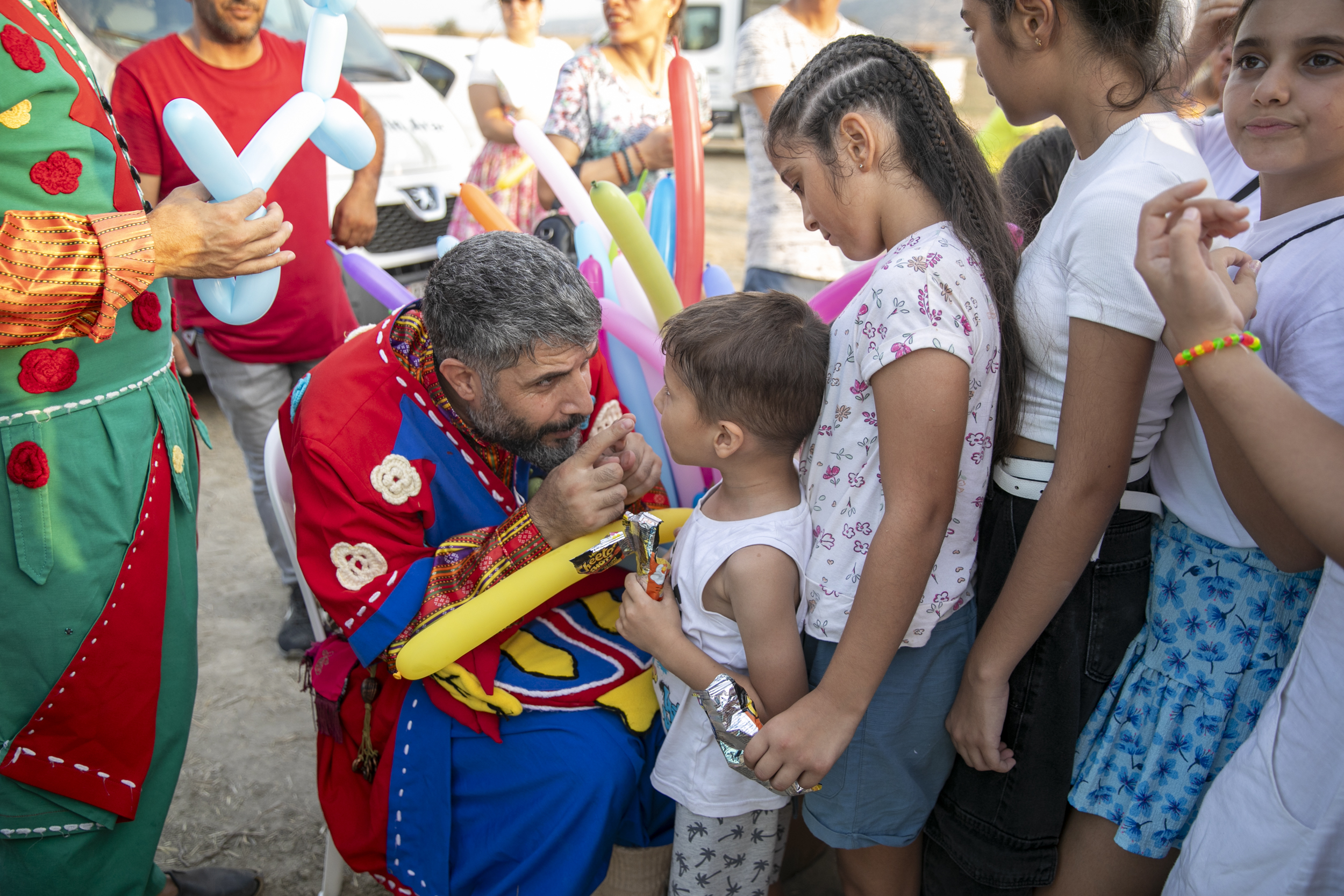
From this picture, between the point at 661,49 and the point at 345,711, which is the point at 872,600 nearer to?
the point at 345,711

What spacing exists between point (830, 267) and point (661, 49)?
110cm

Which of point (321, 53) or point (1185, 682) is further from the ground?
point (321, 53)

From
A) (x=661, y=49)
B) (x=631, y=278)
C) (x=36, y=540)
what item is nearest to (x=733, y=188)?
(x=661, y=49)

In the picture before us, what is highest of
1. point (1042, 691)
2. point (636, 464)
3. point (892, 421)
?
point (892, 421)

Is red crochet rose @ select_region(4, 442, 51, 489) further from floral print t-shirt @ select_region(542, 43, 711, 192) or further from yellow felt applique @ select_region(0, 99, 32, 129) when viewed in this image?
floral print t-shirt @ select_region(542, 43, 711, 192)

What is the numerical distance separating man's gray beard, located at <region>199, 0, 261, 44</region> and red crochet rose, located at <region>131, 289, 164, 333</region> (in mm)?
1478

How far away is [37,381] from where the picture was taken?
1.38 m

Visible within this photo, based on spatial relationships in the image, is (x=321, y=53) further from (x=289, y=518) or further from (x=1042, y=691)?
(x=1042, y=691)

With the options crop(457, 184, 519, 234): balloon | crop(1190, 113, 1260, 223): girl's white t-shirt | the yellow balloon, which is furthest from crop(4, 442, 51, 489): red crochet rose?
crop(1190, 113, 1260, 223): girl's white t-shirt

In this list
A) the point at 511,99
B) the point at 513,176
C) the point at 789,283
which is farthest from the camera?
the point at 511,99

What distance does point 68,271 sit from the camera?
1.30 metres

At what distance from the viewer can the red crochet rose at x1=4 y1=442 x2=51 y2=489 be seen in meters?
1.37

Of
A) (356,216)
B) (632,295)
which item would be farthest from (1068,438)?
(356,216)

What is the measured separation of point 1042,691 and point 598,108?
2.50m
